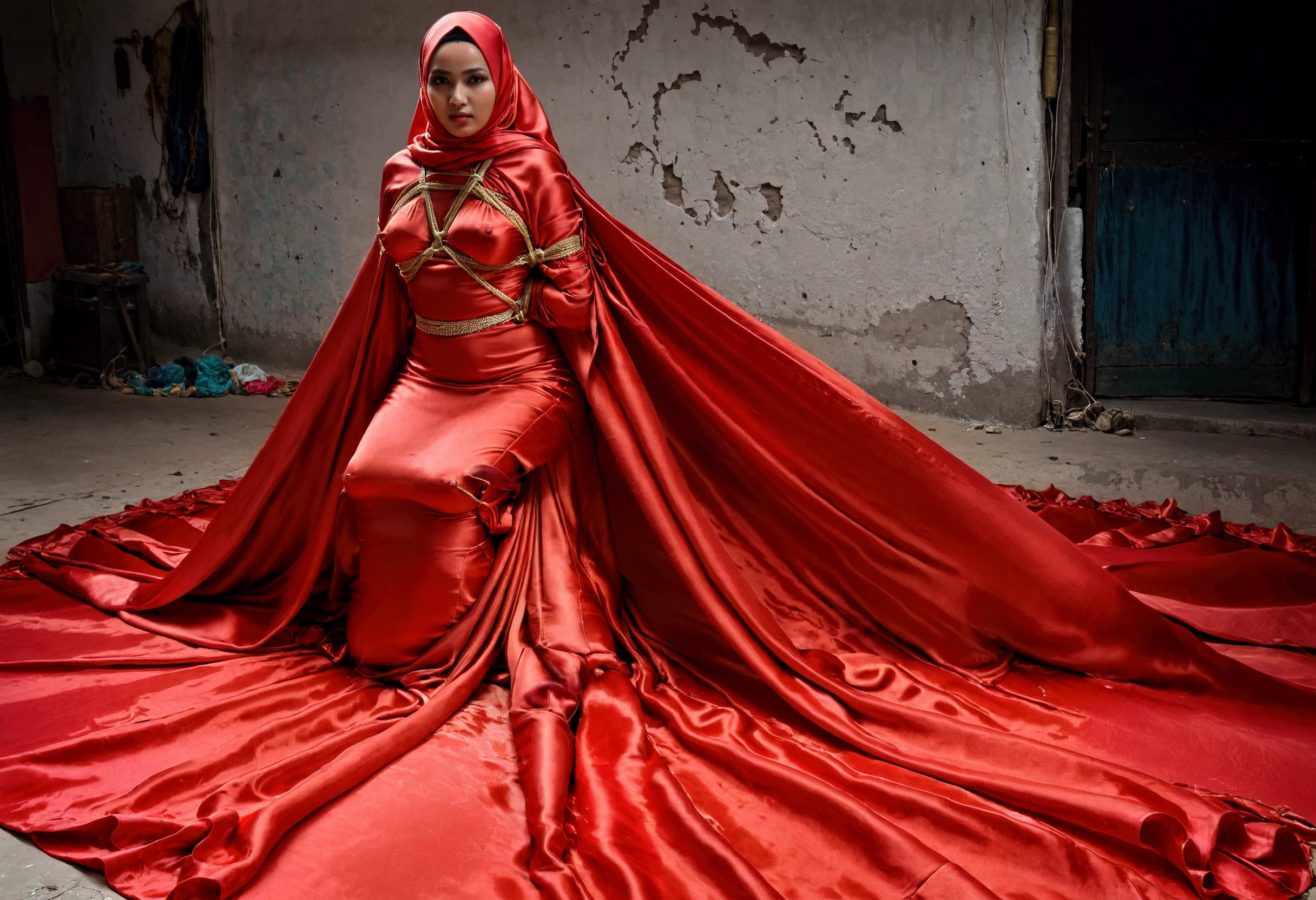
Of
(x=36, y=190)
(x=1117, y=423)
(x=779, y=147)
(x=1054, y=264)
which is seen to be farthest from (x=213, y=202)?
(x=1117, y=423)

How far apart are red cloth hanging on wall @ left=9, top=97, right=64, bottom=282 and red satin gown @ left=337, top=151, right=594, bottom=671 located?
496 cm

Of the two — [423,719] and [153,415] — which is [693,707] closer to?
[423,719]

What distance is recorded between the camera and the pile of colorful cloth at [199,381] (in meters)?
5.84

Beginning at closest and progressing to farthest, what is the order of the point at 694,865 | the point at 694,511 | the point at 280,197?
the point at 694,865 < the point at 694,511 < the point at 280,197

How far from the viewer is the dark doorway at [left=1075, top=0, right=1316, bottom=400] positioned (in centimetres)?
472

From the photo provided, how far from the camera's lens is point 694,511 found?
2.35 m

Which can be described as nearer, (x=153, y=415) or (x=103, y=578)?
(x=103, y=578)

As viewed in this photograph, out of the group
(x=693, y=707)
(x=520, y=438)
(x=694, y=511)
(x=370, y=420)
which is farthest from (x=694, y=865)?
(x=370, y=420)

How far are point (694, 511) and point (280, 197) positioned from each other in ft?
15.8

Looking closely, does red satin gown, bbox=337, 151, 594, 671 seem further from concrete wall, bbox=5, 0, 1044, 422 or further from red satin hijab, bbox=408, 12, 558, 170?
concrete wall, bbox=5, 0, 1044, 422

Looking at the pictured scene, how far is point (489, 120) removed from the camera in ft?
7.88

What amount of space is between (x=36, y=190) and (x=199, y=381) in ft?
5.90

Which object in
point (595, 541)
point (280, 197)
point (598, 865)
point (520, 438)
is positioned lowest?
point (598, 865)

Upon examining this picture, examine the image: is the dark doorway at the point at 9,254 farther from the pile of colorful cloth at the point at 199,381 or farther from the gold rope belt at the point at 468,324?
the gold rope belt at the point at 468,324
